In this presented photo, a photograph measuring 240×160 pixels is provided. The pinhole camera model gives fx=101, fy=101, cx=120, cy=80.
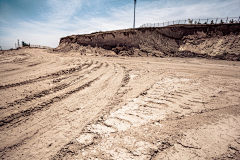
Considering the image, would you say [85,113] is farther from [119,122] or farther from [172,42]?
[172,42]

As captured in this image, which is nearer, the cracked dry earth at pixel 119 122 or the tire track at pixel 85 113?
the cracked dry earth at pixel 119 122

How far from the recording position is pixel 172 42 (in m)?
15.9

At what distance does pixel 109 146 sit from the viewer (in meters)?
2.05

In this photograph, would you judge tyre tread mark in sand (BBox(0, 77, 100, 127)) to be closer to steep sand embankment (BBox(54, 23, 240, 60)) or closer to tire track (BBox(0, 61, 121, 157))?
tire track (BBox(0, 61, 121, 157))

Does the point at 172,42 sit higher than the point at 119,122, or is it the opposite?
the point at 172,42

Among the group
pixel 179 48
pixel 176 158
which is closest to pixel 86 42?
pixel 179 48

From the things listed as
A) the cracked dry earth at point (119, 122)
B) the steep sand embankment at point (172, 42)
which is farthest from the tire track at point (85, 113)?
the steep sand embankment at point (172, 42)

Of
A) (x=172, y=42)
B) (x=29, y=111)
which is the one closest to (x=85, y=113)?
(x=29, y=111)

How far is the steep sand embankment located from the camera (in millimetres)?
13227

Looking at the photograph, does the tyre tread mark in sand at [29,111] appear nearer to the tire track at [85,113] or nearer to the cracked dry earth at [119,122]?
the cracked dry earth at [119,122]

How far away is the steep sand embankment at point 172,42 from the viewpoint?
1323 centimetres

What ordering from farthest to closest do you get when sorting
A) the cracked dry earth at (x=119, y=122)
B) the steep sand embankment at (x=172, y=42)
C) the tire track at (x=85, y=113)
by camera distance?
the steep sand embankment at (x=172, y=42) < the tire track at (x=85, y=113) < the cracked dry earth at (x=119, y=122)

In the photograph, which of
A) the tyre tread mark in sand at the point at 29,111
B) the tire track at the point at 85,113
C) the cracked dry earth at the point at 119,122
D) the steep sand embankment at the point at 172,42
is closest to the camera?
the cracked dry earth at the point at 119,122

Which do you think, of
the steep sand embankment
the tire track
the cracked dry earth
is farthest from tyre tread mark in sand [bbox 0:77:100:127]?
the steep sand embankment
